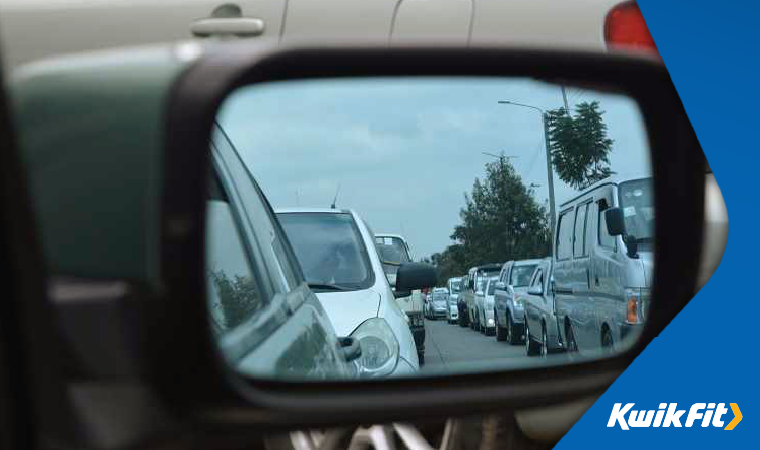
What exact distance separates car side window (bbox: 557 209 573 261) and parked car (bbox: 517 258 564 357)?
0.86m

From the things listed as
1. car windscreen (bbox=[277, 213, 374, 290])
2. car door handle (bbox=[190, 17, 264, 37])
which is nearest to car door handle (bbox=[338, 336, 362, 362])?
car door handle (bbox=[190, 17, 264, 37])

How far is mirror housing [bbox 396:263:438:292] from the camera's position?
698 centimetres

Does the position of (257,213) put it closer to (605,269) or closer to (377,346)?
(377,346)

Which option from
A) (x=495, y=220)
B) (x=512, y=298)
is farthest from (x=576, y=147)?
(x=512, y=298)

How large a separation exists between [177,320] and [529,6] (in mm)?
5016

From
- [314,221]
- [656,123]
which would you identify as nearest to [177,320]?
[656,123]

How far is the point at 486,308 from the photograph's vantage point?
30.6 metres

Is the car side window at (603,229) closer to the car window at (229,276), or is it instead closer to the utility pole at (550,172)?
the utility pole at (550,172)

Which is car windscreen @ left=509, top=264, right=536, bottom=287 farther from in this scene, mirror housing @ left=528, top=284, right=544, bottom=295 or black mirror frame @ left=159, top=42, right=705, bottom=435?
black mirror frame @ left=159, top=42, right=705, bottom=435

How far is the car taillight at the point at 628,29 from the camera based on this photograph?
364cm

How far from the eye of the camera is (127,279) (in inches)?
39.3

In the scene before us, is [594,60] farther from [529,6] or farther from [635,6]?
[529,6]

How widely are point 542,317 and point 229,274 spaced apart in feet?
41.6

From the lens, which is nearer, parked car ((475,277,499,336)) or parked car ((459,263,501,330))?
parked car ((475,277,499,336))
